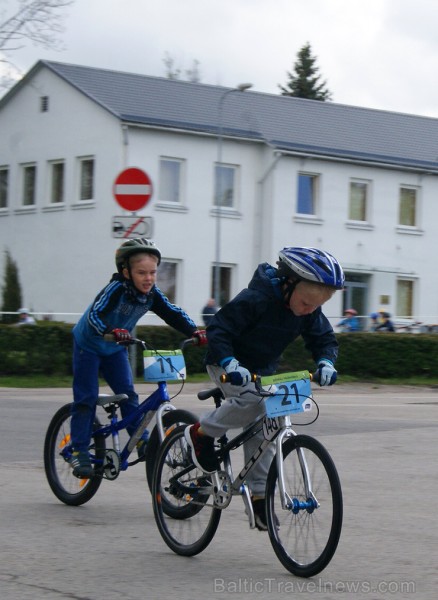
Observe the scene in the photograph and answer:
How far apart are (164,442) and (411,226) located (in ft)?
120

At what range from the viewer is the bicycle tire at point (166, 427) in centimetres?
709

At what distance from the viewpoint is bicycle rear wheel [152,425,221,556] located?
21.3 feet

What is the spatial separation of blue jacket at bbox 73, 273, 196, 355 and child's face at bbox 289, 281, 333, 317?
162cm

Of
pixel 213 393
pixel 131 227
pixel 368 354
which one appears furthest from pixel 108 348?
pixel 368 354

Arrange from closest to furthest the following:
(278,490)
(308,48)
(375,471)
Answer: (278,490)
(375,471)
(308,48)

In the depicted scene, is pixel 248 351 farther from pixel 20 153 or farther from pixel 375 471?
pixel 20 153

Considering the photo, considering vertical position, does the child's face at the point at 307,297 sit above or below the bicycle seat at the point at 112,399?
above

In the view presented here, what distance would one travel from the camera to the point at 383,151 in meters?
41.9

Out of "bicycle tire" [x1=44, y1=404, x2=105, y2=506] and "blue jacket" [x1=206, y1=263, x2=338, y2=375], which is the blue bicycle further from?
"blue jacket" [x1=206, y1=263, x2=338, y2=375]

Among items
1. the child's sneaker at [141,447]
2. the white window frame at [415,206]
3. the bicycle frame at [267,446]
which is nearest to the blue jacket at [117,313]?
the child's sneaker at [141,447]

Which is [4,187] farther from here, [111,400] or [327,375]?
[327,375]

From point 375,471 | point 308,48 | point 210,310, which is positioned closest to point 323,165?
point 210,310

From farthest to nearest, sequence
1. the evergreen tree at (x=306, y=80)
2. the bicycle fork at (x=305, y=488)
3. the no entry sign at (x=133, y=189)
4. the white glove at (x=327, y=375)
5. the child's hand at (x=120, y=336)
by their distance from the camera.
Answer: the evergreen tree at (x=306, y=80)
the no entry sign at (x=133, y=189)
the child's hand at (x=120, y=336)
the white glove at (x=327, y=375)
the bicycle fork at (x=305, y=488)

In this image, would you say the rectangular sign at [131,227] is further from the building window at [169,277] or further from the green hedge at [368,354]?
the building window at [169,277]
